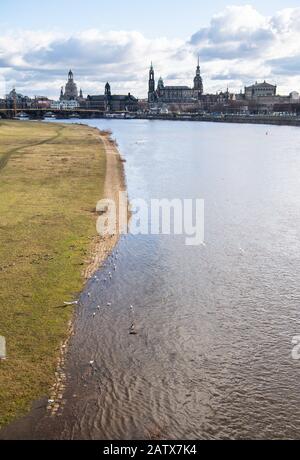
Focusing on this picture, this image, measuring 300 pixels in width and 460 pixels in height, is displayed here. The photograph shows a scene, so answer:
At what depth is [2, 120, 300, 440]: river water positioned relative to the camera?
1229 cm

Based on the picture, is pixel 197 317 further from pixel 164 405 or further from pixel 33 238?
pixel 33 238

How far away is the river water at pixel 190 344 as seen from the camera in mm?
12289

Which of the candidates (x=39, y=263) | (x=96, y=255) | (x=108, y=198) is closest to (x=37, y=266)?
(x=39, y=263)

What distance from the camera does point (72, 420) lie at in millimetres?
12109

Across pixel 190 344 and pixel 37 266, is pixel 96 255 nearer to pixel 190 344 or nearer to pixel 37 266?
pixel 37 266
